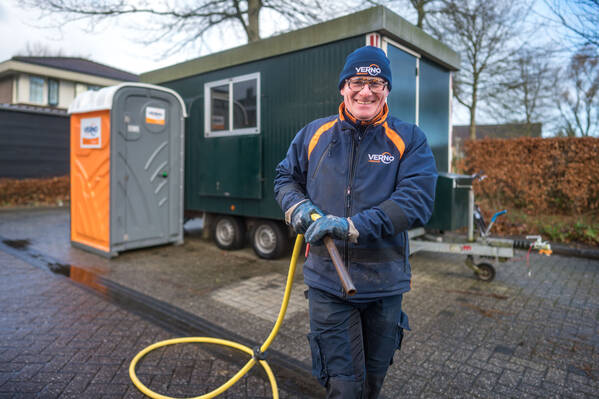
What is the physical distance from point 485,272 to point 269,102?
3.92 meters

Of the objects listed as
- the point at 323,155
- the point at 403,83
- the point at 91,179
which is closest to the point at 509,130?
the point at 403,83

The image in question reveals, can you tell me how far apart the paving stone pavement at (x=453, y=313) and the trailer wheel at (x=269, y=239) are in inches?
7.1

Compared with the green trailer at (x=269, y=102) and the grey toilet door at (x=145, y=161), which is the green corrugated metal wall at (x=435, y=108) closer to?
the green trailer at (x=269, y=102)

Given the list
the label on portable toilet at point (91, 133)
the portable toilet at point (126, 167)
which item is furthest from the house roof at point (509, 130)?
the label on portable toilet at point (91, 133)

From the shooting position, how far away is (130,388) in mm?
2889

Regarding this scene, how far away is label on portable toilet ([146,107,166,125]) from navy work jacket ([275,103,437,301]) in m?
5.58

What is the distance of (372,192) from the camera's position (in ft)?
6.53

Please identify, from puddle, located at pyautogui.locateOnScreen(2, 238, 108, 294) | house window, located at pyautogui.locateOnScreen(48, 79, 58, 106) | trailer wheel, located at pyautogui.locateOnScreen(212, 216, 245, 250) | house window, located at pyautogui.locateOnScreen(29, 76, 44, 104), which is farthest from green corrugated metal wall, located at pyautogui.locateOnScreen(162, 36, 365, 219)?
house window, located at pyautogui.locateOnScreen(29, 76, 44, 104)

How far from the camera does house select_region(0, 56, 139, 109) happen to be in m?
24.8

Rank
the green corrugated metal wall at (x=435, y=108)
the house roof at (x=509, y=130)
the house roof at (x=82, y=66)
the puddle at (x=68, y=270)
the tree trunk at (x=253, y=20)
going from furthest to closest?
1. the house roof at (x=82, y=66)
2. the house roof at (x=509, y=130)
3. the tree trunk at (x=253, y=20)
4. the green corrugated metal wall at (x=435, y=108)
5. the puddle at (x=68, y=270)

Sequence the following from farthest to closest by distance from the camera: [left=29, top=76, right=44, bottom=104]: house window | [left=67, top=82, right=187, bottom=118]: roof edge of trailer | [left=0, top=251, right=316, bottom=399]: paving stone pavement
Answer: [left=29, top=76, right=44, bottom=104]: house window → [left=67, top=82, right=187, bottom=118]: roof edge of trailer → [left=0, top=251, right=316, bottom=399]: paving stone pavement

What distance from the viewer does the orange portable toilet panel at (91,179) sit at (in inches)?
260

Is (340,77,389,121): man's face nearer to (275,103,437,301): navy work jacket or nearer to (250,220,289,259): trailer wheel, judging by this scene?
(275,103,437,301): navy work jacket

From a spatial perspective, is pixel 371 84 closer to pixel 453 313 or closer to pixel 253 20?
pixel 453 313
